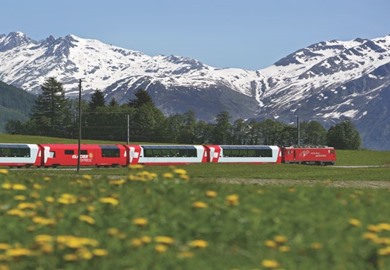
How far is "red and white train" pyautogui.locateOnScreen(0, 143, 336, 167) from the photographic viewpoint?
76.6 m

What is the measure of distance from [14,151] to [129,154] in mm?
15322

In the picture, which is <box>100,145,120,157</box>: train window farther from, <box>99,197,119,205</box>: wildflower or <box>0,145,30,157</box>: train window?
<box>99,197,119,205</box>: wildflower

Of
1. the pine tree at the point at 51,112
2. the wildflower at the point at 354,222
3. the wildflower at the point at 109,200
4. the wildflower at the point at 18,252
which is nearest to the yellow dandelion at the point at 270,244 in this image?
the wildflower at the point at 354,222

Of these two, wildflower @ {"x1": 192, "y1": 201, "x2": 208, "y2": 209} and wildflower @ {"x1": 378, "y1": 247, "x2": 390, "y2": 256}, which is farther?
wildflower @ {"x1": 192, "y1": 201, "x2": 208, "y2": 209}

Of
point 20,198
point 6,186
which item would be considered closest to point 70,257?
point 20,198

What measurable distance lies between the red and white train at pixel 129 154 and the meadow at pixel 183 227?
212ft

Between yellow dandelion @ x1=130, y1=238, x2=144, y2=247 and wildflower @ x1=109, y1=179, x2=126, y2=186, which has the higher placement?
wildflower @ x1=109, y1=179, x2=126, y2=186

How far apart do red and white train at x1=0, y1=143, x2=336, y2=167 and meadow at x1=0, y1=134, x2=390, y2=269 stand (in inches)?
2540

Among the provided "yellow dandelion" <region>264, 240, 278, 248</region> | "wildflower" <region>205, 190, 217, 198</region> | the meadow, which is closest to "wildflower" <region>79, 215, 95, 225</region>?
the meadow

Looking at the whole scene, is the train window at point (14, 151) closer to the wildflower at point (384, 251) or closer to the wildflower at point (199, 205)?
the wildflower at point (199, 205)

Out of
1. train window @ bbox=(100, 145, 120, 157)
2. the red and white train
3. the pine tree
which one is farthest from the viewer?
the pine tree

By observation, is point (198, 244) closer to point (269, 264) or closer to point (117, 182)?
point (269, 264)

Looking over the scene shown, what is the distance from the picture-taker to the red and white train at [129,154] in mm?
76556

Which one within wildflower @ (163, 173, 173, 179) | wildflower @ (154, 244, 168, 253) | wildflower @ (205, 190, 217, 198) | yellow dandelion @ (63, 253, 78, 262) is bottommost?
yellow dandelion @ (63, 253, 78, 262)
